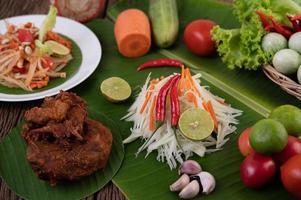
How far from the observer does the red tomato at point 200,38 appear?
14.6 feet

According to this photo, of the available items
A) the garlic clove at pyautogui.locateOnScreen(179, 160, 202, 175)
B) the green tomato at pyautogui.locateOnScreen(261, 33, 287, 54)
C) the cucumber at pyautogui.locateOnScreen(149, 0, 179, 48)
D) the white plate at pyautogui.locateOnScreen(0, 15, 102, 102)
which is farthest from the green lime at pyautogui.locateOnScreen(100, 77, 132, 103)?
the green tomato at pyautogui.locateOnScreen(261, 33, 287, 54)

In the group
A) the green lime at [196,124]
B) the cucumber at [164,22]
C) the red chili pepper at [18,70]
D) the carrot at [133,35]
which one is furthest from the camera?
the cucumber at [164,22]

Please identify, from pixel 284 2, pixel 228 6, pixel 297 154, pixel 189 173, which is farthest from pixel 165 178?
pixel 228 6

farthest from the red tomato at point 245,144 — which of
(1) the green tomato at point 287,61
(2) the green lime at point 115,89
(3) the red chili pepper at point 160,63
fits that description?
(3) the red chili pepper at point 160,63

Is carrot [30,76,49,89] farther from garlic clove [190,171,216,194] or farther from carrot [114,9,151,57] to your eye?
garlic clove [190,171,216,194]

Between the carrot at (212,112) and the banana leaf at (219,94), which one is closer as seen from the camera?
the banana leaf at (219,94)

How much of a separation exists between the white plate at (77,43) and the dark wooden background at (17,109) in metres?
0.14

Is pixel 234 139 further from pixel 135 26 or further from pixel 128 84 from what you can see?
pixel 135 26

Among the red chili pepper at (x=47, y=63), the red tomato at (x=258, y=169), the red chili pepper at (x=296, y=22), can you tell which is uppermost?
the red chili pepper at (x=296, y=22)

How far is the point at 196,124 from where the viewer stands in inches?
133

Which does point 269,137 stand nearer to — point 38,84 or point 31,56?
point 38,84

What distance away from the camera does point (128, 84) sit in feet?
13.5

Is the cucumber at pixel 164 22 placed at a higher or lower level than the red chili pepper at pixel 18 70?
higher

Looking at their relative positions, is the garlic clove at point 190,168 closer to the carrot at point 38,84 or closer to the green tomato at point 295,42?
the green tomato at point 295,42
